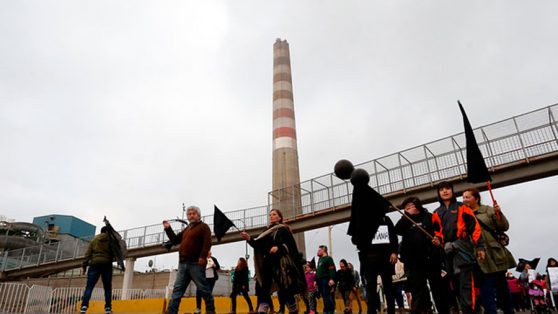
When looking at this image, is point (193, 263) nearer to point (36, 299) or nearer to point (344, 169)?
point (344, 169)

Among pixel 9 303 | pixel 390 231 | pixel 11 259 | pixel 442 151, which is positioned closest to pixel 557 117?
pixel 442 151

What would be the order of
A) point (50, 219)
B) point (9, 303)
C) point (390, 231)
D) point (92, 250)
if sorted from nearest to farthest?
1. point (390, 231)
2. point (92, 250)
3. point (9, 303)
4. point (50, 219)

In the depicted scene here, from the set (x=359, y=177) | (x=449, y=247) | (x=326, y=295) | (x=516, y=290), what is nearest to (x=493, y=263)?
(x=449, y=247)

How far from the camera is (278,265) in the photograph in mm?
5230

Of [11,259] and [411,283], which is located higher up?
[11,259]

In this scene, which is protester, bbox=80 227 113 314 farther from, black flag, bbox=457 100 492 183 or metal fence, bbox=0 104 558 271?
metal fence, bbox=0 104 558 271

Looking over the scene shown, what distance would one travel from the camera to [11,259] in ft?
96.0

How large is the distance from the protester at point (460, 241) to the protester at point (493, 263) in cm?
14

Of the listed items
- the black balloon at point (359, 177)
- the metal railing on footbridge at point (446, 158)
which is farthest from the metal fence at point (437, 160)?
the black balloon at point (359, 177)

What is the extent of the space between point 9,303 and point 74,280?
22.1 m

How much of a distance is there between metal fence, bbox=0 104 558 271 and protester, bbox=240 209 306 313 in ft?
39.6

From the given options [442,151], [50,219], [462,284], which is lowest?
[462,284]

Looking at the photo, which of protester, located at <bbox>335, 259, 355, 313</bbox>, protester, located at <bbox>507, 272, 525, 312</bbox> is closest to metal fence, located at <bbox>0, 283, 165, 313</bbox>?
protester, located at <bbox>335, 259, 355, 313</bbox>

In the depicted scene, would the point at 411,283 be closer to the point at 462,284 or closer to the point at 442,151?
the point at 462,284
